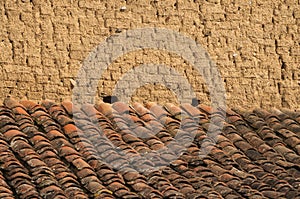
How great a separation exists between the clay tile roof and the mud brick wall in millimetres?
1178

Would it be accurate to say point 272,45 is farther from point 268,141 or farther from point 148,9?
point 268,141

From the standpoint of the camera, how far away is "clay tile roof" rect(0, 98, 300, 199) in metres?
9.92

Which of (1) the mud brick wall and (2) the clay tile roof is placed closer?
(2) the clay tile roof

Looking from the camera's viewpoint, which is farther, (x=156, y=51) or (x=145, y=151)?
(x=156, y=51)

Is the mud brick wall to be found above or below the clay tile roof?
above

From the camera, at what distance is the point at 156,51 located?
1322 cm

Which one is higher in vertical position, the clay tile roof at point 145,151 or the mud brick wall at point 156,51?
the mud brick wall at point 156,51

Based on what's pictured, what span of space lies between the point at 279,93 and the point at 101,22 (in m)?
2.40

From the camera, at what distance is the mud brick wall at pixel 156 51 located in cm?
1262

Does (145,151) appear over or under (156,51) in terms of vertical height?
under

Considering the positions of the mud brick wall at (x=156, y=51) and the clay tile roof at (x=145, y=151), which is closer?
the clay tile roof at (x=145, y=151)

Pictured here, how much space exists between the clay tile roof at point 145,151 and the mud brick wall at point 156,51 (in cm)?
118

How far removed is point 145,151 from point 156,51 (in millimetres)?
2678

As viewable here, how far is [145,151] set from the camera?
10766 millimetres
